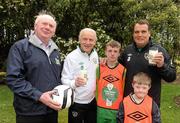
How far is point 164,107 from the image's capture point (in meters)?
10.4

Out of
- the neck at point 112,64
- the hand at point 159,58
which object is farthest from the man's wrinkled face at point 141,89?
the neck at point 112,64

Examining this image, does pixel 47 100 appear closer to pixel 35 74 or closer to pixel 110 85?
pixel 35 74

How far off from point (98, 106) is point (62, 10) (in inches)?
306

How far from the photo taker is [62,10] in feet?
44.5

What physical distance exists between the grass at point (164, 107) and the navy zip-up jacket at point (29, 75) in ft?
12.8

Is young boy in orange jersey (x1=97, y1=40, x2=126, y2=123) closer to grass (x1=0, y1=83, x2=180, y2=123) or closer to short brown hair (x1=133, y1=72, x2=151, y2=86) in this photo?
short brown hair (x1=133, y1=72, x2=151, y2=86)

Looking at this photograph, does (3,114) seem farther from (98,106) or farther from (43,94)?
(43,94)

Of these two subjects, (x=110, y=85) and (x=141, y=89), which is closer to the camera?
(x=141, y=89)

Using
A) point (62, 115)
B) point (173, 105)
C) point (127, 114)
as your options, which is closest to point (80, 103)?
point (127, 114)

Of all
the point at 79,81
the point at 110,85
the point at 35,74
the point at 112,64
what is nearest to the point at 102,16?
the point at 112,64

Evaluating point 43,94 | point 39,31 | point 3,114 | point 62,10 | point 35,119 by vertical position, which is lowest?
point 3,114

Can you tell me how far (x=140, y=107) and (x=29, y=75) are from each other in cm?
148

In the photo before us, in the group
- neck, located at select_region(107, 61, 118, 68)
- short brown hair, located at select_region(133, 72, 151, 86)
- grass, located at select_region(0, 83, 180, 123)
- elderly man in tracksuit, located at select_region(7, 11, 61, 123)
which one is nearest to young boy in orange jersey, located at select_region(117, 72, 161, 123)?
short brown hair, located at select_region(133, 72, 151, 86)

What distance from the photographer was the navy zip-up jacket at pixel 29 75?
5.10 metres
